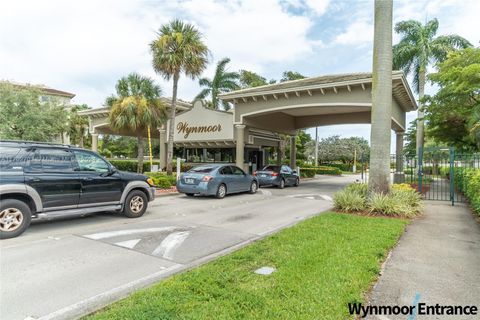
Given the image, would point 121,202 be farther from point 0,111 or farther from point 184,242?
point 0,111

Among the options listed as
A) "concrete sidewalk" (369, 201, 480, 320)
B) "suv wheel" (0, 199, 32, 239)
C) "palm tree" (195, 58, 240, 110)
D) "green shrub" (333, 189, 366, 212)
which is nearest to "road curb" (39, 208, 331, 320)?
"concrete sidewalk" (369, 201, 480, 320)

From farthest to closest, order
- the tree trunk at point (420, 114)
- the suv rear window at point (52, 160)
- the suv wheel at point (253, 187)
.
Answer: the tree trunk at point (420, 114), the suv wheel at point (253, 187), the suv rear window at point (52, 160)

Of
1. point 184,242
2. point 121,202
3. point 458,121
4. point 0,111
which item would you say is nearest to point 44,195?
point 121,202

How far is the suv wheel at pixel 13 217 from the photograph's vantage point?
604 cm

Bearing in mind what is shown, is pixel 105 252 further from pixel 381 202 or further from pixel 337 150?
pixel 337 150

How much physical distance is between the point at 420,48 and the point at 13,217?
88.4 feet

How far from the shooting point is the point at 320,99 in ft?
54.4

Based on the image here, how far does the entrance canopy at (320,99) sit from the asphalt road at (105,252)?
866 cm

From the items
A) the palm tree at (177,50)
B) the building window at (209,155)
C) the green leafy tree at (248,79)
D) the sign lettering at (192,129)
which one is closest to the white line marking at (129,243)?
A: the palm tree at (177,50)

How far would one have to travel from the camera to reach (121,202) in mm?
8180

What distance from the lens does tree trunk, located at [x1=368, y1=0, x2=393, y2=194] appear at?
8914mm

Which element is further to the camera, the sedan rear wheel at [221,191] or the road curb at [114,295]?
the sedan rear wheel at [221,191]

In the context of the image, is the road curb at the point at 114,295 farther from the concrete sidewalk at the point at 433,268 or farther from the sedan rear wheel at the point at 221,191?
the sedan rear wheel at the point at 221,191

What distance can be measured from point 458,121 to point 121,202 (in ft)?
61.8
